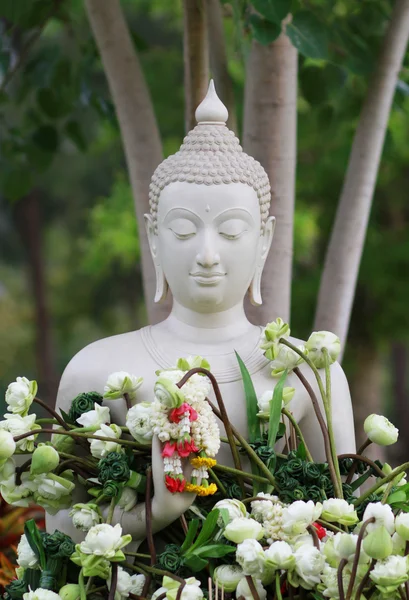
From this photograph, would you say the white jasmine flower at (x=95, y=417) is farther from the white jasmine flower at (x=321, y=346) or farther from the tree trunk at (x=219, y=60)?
the tree trunk at (x=219, y=60)

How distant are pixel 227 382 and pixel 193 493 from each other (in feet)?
1.10

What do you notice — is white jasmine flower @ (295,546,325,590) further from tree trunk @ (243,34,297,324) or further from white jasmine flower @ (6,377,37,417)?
tree trunk @ (243,34,297,324)

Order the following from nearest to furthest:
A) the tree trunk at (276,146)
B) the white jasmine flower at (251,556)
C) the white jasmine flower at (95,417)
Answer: the white jasmine flower at (251,556) < the white jasmine flower at (95,417) < the tree trunk at (276,146)

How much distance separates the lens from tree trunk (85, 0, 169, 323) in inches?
127

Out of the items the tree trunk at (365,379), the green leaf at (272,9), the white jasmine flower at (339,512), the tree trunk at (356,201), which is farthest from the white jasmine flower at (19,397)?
the tree trunk at (365,379)

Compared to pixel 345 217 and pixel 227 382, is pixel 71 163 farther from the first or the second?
pixel 227 382

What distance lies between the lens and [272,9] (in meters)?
2.68

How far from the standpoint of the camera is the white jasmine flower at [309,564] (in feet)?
5.76

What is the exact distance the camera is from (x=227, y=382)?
2.21m

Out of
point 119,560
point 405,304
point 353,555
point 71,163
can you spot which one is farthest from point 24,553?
point 71,163

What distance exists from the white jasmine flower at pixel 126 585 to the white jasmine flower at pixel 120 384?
0.38 metres

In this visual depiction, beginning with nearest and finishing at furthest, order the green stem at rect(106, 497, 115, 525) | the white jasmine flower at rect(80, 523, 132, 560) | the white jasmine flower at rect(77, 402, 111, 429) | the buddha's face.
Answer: the white jasmine flower at rect(80, 523, 132, 560) < the green stem at rect(106, 497, 115, 525) < the white jasmine flower at rect(77, 402, 111, 429) < the buddha's face

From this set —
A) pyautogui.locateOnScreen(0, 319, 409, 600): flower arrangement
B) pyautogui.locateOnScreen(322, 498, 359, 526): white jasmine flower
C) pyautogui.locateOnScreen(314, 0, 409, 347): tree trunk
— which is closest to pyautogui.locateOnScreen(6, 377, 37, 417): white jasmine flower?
pyautogui.locateOnScreen(0, 319, 409, 600): flower arrangement

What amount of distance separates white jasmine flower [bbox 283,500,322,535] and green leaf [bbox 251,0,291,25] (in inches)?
58.3
